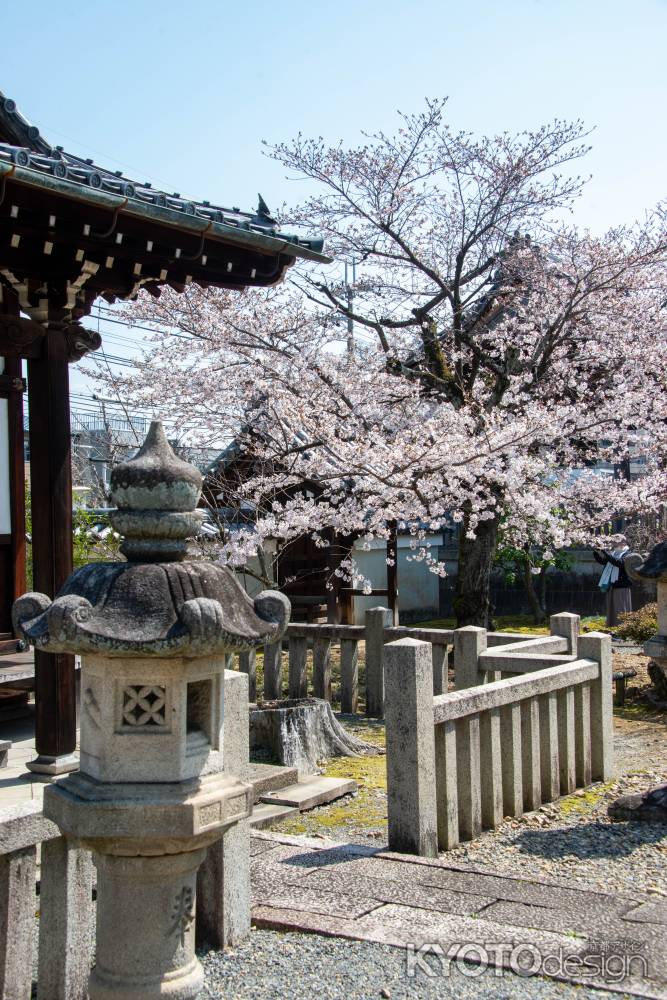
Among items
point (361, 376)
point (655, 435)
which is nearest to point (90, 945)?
point (361, 376)

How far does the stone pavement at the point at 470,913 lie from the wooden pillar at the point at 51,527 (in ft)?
5.38

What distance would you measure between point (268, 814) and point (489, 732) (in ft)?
5.85

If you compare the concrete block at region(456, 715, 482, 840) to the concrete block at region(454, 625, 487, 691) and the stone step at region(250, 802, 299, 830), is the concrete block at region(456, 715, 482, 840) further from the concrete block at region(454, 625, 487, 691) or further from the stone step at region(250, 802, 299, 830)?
the concrete block at region(454, 625, 487, 691)

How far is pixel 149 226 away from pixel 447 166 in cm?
940

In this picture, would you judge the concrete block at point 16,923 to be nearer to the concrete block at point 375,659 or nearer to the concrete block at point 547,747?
the concrete block at point 547,747

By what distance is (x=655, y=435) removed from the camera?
15.4 meters

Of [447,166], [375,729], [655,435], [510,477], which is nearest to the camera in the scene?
[375,729]

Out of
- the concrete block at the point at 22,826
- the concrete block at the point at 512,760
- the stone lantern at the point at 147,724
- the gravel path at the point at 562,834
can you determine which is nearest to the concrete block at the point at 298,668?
the gravel path at the point at 562,834

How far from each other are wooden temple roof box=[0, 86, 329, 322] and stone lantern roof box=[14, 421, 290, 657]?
2.62 metres

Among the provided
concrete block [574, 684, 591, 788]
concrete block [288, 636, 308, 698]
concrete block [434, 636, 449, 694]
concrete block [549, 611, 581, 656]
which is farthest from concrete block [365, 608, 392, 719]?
concrete block [574, 684, 591, 788]

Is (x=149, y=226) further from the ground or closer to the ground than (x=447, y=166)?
closer to the ground

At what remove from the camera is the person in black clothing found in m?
17.9

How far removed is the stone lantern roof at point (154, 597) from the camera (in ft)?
8.79

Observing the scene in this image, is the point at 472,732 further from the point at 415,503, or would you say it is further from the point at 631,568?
the point at 415,503
